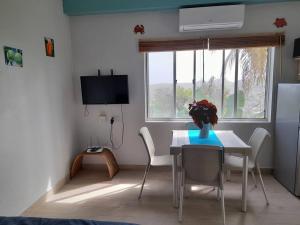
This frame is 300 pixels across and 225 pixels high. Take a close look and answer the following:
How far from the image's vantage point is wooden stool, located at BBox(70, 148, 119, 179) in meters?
3.25

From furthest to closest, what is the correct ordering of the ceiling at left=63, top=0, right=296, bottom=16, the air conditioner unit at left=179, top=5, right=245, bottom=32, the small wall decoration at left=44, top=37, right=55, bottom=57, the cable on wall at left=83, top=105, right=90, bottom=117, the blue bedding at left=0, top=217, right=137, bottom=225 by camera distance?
1. the cable on wall at left=83, top=105, right=90, bottom=117
2. the ceiling at left=63, top=0, right=296, bottom=16
3. the air conditioner unit at left=179, top=5, right=245, bottom=32
4. the small wall decoration at left=44, top=37, right=55, bottom=57
5. the blue bedding at left=0, top=217, right=137, bottom=225

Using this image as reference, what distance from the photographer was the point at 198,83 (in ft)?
11.3

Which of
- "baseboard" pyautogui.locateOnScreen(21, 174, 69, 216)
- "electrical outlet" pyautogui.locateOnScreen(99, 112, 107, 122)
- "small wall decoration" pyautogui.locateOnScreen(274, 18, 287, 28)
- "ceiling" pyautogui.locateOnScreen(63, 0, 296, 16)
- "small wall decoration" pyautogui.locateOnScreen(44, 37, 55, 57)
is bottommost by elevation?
"baseboard" pyautogui.locateOnScreen(21, 174, 69, 216)

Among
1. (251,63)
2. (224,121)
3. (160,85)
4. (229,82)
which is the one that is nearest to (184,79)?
(160,85)

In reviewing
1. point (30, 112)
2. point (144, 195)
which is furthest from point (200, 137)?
point (30, 112)

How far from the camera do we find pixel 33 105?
2.53m

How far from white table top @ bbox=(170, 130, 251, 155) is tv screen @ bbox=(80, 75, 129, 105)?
1064 millimetres

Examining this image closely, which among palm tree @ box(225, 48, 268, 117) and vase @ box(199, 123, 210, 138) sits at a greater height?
palm tree @ box(225, 48, 268, 117)

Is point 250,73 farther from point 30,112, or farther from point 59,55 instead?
point 30,112

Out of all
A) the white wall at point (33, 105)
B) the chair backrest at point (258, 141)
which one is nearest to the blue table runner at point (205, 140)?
the chair backrest at point (258, 141)

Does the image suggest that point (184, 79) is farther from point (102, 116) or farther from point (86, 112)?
point (86, 112)

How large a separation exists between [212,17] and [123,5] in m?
1.28

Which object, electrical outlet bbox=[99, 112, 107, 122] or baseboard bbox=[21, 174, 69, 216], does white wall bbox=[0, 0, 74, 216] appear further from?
electrical outlet bbox=[99, 112, 107, 122]

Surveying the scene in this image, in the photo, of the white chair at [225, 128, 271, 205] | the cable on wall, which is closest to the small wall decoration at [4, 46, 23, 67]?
the cable on wall
